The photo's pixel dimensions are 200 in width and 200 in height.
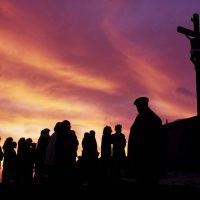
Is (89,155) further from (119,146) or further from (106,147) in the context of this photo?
(119,146)

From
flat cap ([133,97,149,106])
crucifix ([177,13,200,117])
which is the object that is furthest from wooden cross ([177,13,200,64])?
flat cap ([133,97,149,106])

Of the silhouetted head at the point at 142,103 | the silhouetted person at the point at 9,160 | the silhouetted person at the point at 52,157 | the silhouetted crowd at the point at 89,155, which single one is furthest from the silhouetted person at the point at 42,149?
the silhouetted head at the point at 142,103

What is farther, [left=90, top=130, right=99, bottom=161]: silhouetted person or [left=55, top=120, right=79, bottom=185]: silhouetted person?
[left=90, top=130, right=99, bottom=161]: silhouetted person

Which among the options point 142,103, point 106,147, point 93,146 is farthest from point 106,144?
point 142,103

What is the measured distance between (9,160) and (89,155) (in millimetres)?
4332

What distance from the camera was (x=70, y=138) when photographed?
12.3 meters

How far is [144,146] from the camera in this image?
7.28 meters

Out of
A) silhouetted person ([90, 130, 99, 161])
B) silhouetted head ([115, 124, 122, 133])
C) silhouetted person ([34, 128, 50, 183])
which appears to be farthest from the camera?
silhouetted person ([90, 130, 99, 161])

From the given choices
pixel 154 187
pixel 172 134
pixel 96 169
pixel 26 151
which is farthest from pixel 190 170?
pixel 154 187

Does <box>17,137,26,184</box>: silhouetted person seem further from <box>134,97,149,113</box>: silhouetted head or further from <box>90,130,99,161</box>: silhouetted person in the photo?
<box>134,97,149,113</box>: silhouetted head

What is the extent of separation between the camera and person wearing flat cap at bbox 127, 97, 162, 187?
283 inches

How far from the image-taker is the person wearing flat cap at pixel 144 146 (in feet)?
23.6

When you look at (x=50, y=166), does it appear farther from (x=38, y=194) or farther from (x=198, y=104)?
(x=198, y=104)

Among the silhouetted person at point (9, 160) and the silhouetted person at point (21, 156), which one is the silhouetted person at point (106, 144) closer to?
the silhouetted person at point (21, 156)
